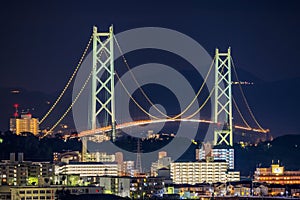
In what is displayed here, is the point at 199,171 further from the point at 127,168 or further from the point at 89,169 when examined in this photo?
the point at 89,169

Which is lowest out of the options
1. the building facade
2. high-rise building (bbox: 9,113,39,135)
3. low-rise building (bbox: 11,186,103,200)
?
low-rise building (bbox: 11,186,103,200)

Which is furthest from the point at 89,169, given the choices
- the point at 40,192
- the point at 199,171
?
the point at 40,192

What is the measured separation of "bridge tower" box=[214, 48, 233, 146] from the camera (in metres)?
34.0

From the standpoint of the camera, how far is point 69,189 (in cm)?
2362

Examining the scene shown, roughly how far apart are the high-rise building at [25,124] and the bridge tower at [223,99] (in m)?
3.39

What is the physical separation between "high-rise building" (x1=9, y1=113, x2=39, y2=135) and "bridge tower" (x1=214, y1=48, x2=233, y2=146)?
339 cm

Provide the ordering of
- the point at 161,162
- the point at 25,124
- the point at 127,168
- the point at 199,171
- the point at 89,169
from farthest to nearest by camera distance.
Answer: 1. the point at 25,124
2. the point at 161,162
3. the point at 199,171
4. the point at 127,168
5. the point at 89,169

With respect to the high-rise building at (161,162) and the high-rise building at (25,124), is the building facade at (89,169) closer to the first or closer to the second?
the high-rise building at (161,162)

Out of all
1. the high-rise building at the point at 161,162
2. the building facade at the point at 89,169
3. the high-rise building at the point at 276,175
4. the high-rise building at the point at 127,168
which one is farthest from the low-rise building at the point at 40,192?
the high-rise building at the point at 276,175

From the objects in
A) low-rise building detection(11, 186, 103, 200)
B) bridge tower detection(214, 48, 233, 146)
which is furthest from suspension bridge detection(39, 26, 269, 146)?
low-rise building detection(11, 186, 103, 200)

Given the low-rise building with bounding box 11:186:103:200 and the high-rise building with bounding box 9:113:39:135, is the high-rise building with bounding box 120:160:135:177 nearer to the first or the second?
the high-rise building with bounding box 9:113:39:135

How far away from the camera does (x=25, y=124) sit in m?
33.8

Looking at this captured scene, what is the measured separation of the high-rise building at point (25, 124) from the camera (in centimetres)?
3322

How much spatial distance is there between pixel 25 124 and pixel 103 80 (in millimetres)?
2197
